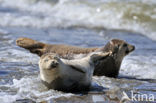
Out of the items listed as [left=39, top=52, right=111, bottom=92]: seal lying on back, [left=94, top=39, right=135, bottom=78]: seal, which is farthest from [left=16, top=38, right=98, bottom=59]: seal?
[left=39, top=52, right=111, bottom=92]: seal lying on back

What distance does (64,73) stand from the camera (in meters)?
5.09

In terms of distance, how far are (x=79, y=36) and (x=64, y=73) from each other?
21.2 ft

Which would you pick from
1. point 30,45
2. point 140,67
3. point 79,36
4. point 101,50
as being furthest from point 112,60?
point 79,36

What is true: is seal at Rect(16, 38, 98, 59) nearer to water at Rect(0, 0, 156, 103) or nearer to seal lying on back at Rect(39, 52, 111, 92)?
water at Rect(0, 0, 156, 103)

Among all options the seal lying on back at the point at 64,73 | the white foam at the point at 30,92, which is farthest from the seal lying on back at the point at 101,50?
the seal lying on back at the point at 64,73

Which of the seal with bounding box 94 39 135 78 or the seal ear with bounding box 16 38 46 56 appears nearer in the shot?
the seal with bounding box 94 39 135 78

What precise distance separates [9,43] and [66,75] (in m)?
4.75

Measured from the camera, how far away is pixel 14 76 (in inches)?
245

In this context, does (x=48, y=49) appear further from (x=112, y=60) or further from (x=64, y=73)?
(x=64, y=73)

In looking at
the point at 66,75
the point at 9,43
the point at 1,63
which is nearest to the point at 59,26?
the point at 9,43

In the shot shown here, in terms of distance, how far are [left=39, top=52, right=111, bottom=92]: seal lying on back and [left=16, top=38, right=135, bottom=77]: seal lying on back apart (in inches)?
58.3

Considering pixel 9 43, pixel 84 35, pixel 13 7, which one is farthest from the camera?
pixel 13 7

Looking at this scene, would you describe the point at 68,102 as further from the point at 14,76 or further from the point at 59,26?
the point at 59,26

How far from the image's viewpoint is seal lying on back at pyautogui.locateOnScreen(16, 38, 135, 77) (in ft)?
22.8
